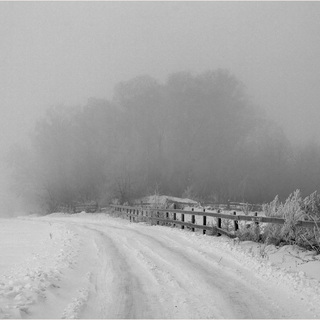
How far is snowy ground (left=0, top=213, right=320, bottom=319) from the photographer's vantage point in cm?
509

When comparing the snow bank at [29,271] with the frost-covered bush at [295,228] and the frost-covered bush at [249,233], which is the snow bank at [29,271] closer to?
the frost-covered bush at [249,233]

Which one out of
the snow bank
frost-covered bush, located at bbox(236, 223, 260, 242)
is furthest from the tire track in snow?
frost-covered bush, located at bbox(236, 223, 260, 242)

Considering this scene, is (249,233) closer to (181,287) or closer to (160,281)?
(160,281)

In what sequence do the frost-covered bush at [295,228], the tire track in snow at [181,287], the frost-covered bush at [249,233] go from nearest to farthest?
1. the tire track in snow at [181,287]
2. the frost-covered bush at [295,228]
3. the frost-covered bush at [249,233]

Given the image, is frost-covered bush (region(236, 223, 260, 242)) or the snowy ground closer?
the snowy ground

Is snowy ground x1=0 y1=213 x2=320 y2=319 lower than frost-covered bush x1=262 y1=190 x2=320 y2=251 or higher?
lower

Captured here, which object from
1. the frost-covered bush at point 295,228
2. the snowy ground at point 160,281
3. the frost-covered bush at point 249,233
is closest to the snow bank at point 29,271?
the snowy ground at point 160,281

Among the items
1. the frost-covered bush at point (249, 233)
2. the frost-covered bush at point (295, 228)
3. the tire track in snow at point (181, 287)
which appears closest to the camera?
the tire track in snow at point (181, 287)

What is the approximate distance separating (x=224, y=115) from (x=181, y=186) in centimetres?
1005

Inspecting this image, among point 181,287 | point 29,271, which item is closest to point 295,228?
point 181,287

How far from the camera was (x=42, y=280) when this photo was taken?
6.33 meters

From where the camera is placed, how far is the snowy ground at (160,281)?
5.09 metres

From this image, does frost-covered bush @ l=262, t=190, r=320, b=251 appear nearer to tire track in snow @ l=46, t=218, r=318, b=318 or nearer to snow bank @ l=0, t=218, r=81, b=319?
tire track in snow @ l=46, t=218, r=318, b=318

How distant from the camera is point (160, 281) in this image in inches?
264
